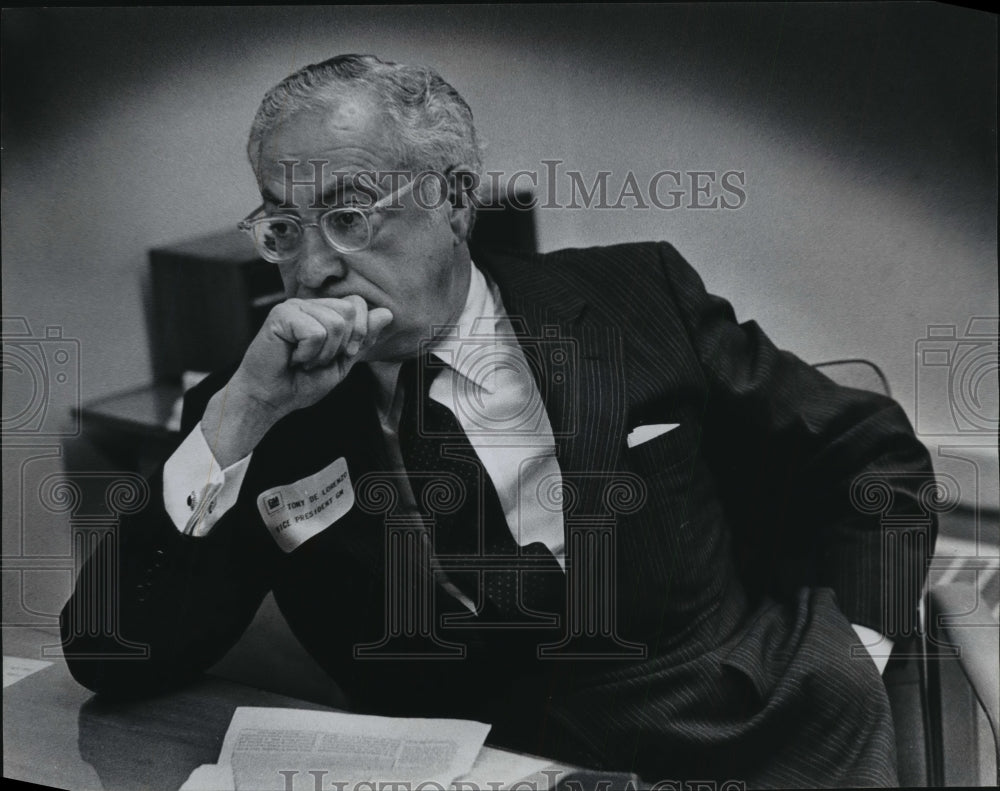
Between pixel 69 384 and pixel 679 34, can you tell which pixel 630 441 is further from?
pixel 69 384

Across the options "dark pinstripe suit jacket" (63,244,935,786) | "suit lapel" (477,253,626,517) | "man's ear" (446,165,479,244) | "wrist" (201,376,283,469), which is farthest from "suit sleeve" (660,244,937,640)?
"wrist" (201,376,283,469)

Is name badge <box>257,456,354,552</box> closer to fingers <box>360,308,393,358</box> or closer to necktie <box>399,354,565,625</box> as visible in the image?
necktie <box>399,354,565,625</box>

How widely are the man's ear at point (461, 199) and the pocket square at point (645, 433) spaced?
1.49ft

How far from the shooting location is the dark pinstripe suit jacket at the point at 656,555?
6.62ft

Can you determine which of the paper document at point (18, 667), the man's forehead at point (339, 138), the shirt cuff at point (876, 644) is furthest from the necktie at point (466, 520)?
the paper document at point (18, 667)

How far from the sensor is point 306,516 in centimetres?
204

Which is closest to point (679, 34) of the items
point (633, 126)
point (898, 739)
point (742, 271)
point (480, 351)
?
point (633, 126)

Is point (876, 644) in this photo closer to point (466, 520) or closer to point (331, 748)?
point (466, 520)

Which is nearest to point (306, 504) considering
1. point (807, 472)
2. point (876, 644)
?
point (807, 472)

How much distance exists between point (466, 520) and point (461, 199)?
1.87 feet

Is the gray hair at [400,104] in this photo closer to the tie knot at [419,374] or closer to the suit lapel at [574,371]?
the suit lapel at [574,371]

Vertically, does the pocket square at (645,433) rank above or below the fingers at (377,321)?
below

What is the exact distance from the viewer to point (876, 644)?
209 cm

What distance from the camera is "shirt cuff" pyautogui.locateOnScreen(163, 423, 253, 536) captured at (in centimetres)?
202
